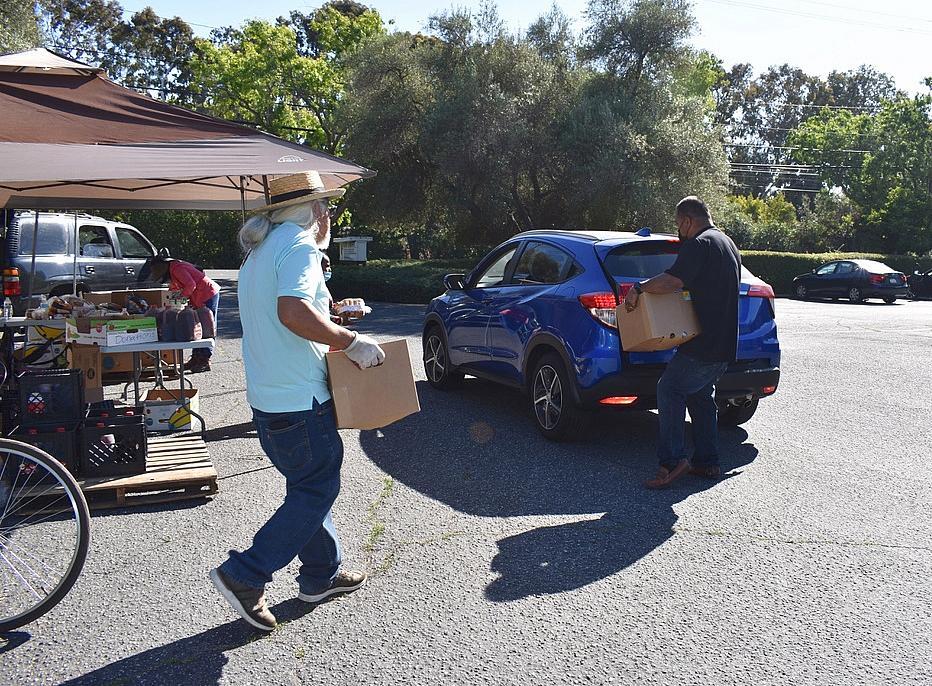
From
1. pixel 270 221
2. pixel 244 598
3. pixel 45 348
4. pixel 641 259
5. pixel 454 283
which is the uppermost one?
pixel 270 221

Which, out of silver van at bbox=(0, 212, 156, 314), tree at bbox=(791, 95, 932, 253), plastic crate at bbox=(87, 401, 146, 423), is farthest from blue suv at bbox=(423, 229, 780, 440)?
tree at bbox=(791, 95, 932, 253)

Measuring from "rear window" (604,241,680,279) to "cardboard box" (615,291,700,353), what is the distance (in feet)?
3.16

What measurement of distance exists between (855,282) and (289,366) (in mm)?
27516

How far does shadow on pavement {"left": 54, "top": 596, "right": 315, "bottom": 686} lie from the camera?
327 cm

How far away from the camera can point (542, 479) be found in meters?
5.96

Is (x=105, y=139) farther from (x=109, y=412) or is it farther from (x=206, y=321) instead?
(x=206, y=321)

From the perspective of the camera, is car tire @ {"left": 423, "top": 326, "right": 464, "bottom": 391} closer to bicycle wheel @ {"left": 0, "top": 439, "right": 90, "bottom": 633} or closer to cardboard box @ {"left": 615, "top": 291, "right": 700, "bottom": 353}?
cardboard box @ {"left": 615, "top": 291, "right": 700, "bottom": 353}

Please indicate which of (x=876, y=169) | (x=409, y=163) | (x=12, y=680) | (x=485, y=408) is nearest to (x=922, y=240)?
(x=876, y=169)

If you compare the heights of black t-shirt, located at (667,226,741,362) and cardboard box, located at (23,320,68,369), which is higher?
black t-shirt, located at (667,226,741,362)

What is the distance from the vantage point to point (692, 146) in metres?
25.1

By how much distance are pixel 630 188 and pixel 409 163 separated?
23.9ft

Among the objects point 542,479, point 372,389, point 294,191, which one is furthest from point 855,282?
point 294,191

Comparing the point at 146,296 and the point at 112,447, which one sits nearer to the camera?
the point at 112,447

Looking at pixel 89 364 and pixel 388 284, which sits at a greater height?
pixel 89 364
